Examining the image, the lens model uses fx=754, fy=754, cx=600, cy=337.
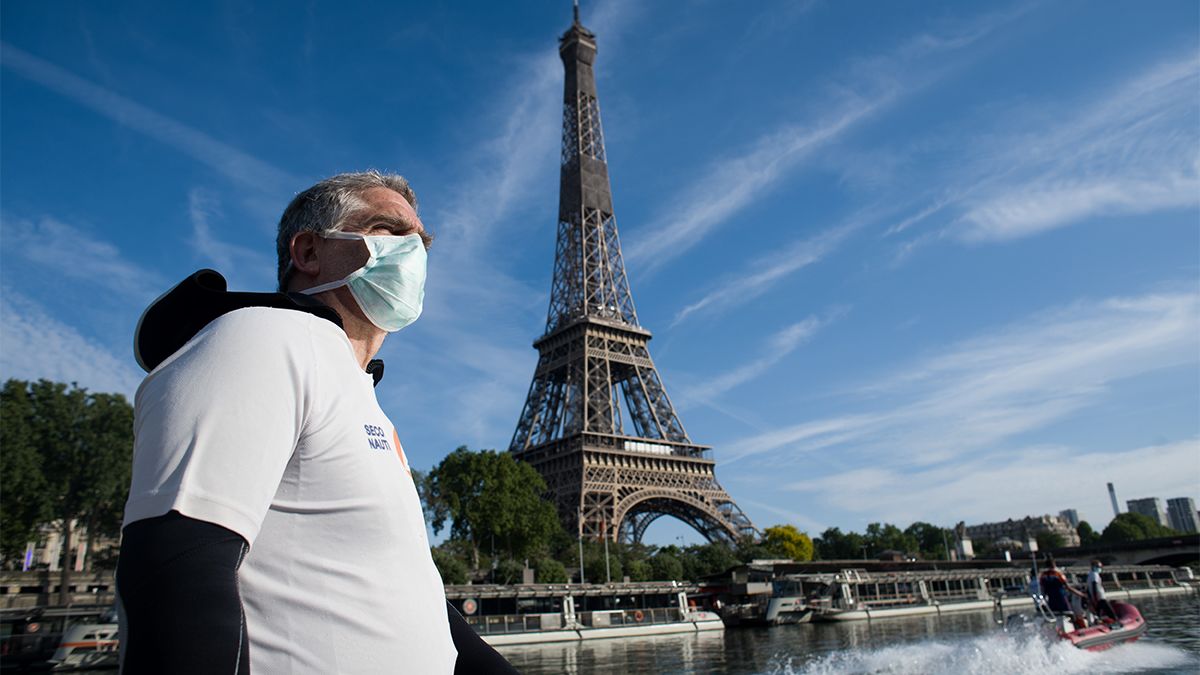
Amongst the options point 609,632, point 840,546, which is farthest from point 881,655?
point 840,546

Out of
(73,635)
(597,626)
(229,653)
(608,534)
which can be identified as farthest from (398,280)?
(608,534)

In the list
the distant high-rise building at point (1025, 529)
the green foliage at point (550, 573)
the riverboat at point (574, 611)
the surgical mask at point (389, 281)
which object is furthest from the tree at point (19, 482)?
the distant high-rise building at point (1025, 529)

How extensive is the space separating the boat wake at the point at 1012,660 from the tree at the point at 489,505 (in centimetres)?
3004

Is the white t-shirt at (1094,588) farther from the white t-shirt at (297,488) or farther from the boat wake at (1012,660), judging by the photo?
the white t-shirt at (297,488)

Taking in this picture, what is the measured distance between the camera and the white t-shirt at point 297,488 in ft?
3.84

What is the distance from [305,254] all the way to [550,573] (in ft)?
150

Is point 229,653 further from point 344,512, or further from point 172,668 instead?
point 344,512

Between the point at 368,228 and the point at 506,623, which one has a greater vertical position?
the point at 368,228

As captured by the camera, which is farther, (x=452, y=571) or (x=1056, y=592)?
(x=452, y=571)

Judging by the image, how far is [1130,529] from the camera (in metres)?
113

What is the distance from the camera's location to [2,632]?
2567cm

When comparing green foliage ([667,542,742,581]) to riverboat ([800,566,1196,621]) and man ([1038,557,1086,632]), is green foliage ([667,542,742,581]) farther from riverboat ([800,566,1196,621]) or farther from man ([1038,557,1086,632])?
man ([1038,557,1086,632])

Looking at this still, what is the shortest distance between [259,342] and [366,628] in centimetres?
56

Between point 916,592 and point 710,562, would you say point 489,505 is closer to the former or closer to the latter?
point 710,562
